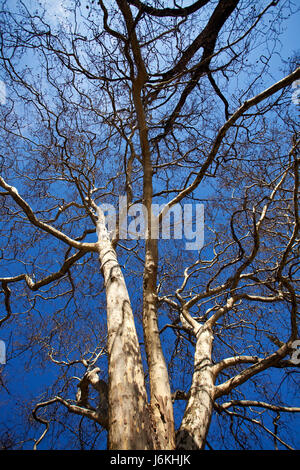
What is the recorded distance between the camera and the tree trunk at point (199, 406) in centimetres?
171

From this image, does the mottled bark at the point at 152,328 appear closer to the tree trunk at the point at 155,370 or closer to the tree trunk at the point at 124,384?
the tree trunk at the point at 155,370

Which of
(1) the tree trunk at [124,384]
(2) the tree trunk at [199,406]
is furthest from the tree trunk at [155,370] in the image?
(1) the tree trunk at [124,384]

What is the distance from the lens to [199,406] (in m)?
1.97

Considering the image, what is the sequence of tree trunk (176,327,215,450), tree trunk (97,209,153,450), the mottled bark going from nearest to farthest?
1. tree trunk (97,209,153,450)
2. tree trunk (176,327,215,450)
3. the mottled bark

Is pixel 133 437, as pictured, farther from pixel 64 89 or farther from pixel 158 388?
pixel 64 89

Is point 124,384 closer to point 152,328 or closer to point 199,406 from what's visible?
point 199,406

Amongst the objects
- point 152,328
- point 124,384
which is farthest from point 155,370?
point 124,384

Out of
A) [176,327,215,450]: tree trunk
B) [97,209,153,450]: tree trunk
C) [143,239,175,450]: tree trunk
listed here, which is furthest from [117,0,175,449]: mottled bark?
[97,209,153,450]: tree trunk

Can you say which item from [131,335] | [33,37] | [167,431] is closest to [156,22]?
[33,37]

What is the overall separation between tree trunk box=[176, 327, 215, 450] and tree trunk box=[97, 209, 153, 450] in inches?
15.2

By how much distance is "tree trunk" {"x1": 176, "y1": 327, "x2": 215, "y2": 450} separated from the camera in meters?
1.71

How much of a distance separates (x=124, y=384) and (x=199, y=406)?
2.54 ft

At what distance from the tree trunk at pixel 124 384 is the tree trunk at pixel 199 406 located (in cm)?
39

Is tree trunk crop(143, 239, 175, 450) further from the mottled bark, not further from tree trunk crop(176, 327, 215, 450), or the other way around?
tree trunk crop(176, 327, 215, 450)
